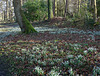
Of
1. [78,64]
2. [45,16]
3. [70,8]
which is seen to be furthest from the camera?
[70,8]

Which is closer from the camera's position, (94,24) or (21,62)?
(21,62)

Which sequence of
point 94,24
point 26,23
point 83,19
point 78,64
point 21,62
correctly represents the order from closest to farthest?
1. point 78,64
2. point 21,62
3. point 26,23
4. point 94,24
5. point 83,19

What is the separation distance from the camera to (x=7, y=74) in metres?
4.77

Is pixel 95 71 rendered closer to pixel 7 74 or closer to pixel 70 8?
pixel 7 74

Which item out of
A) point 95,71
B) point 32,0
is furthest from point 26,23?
point 32,0

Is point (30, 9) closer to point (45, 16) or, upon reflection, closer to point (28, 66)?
point (45, 16)

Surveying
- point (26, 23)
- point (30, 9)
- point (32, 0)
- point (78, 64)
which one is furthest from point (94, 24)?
point (32, 0)

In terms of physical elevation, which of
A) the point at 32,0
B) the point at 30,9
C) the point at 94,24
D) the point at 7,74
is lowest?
the point at 7,74

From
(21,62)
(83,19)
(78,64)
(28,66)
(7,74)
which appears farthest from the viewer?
(83,19)

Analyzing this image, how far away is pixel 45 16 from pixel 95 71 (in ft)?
89.9

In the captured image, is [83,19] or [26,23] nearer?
[26,23]

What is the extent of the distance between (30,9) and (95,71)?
84.8 ft

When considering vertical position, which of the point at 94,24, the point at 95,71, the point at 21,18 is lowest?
the point at 95,71

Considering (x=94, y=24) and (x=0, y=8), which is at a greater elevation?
(x=0, y=8)
